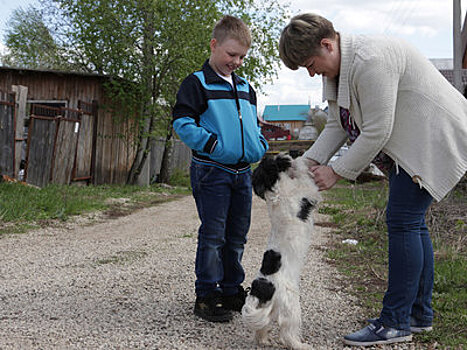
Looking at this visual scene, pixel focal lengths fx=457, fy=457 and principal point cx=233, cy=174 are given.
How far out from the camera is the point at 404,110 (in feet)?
9.26

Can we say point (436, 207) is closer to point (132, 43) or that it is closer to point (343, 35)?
point (343, 35)

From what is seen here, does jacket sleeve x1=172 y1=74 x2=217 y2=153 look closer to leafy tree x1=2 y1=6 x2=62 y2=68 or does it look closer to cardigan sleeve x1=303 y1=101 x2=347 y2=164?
cardigan sleeve x1=303 y1=101 x2=347 y2=164

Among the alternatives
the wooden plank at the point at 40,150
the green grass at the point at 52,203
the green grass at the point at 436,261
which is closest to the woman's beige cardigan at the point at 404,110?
the green grass at the point at 436,261

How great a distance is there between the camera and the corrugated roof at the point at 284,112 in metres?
66.1

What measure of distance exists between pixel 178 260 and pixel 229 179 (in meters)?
2.30

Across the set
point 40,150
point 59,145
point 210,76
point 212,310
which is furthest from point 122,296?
point 59,145

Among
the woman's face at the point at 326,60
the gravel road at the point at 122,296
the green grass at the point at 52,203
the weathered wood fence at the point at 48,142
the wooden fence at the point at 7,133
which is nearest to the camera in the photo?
the woman's face at the point at 326,60

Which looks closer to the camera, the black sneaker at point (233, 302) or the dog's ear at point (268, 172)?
the dog's ear at point (268, 172)

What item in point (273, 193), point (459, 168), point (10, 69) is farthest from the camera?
point (10, 69)

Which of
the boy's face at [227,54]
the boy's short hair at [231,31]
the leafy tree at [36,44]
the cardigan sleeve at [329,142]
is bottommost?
the cardigan sleeve at [329,142]

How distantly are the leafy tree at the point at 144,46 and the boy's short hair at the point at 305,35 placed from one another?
37.5 ft

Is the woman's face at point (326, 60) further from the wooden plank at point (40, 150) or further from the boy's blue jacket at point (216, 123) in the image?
the wooden plank at point (40, 150)

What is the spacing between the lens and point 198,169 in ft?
11.5

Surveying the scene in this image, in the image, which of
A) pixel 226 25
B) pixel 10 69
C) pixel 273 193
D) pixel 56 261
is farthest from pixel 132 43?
pixel 273 193
